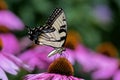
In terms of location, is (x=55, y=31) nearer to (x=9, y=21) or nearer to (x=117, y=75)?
(x=117, y=75)

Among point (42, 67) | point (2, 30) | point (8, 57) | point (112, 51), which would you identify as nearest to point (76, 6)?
point (112, 51)

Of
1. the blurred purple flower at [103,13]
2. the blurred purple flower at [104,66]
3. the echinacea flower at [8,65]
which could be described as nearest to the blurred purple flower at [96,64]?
the blurred purple flower at [104,66]

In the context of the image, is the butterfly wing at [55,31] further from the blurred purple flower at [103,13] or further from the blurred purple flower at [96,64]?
the blurred purple flower at [103,13]

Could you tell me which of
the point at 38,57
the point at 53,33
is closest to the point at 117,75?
the point at 38,57

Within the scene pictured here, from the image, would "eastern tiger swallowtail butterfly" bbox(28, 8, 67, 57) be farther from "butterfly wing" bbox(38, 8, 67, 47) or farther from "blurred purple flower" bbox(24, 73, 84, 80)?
"blurred purple flower" bbox(24, 73, 84, 80)

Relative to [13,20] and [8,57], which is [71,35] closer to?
[13,20]

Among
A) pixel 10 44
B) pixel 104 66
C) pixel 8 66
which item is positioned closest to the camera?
pixel 8 66
